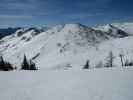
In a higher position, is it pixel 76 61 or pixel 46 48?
pixel 46 48

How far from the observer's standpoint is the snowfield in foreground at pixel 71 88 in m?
8.41

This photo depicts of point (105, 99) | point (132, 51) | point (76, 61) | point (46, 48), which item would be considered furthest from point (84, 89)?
point (46, 48)

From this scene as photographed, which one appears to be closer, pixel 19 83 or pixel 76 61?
pixel 19 83

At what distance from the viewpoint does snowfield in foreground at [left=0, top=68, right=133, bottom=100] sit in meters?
8.41

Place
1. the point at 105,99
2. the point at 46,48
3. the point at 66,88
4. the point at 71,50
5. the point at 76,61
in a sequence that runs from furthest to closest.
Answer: the point at 46,48 → the point at 71,50 → the point at 76,61 → the point at 66,88 → the point at 105,99

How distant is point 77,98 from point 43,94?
6.00 feet

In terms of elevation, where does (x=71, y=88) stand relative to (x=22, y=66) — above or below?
above

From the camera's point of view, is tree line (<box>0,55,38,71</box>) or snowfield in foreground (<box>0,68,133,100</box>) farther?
tree line (<box>0,55,38,71</box>)

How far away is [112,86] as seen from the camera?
9414 millimetres

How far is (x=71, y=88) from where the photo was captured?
9.73 meters

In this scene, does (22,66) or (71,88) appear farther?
(22,66)

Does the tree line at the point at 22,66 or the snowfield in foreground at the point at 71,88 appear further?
the tree line at the point at 22,66

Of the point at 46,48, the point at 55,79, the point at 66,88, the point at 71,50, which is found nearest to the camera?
the point at 66,88

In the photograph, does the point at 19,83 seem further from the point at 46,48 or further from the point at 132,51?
the point at 46,48
